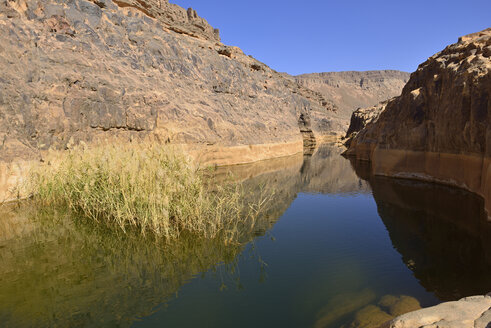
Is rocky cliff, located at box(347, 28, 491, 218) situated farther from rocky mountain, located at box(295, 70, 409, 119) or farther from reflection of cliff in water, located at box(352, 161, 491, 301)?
rocky mountain, located at box(295, 70, 409, 119)

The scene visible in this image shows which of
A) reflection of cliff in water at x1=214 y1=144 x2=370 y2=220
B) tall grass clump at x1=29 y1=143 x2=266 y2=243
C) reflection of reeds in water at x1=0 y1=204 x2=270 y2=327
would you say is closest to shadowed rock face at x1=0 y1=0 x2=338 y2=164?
tall grass clump at x1=29 y1=143 x2=266 y2=243

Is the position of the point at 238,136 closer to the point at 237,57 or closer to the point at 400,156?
the point at 400,156

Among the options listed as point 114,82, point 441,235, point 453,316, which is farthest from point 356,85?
point 453,316

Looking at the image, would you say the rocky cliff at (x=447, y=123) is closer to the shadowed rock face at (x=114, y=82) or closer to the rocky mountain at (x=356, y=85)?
the shadowed rock face at (x=114, y=82)

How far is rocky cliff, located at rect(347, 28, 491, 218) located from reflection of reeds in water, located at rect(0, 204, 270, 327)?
761 centimetres

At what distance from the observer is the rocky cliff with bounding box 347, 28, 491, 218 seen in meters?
9.73

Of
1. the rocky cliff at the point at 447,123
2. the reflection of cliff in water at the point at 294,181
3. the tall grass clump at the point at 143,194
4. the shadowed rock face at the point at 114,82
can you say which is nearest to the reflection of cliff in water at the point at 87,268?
the tall grass clump at the point at 143,194

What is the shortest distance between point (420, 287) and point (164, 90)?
17.5 meters

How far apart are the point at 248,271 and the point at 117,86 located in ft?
45.1

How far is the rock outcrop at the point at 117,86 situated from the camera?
11.8 metres

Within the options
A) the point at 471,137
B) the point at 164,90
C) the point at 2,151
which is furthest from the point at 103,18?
the point at 471,137

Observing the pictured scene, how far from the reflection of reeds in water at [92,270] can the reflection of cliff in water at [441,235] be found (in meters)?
3.26

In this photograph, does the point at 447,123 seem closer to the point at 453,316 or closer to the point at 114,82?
the point at 453,316

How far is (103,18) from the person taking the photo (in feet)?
62.5
